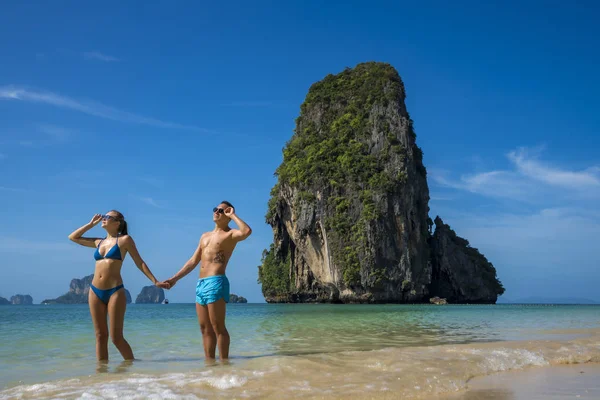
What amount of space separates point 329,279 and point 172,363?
4394cm

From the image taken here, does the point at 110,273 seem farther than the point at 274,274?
No

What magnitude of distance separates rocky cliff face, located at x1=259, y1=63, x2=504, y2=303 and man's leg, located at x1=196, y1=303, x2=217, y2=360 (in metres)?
41.2

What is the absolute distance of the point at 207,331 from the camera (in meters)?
5.62

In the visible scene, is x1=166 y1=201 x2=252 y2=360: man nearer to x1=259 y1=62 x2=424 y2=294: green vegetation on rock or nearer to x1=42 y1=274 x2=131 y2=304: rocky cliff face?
x1=259 y1=62 x2=424 y2=294: green vegetation on rock

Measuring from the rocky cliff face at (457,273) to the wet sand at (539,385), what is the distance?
175 feet

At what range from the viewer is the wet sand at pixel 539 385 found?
383 centimetres

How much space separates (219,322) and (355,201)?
44.3 m

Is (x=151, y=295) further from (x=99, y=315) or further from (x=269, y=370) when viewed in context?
(x=269, y=370)

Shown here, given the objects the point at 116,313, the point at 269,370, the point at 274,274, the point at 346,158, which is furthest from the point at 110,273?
the point at 274,274

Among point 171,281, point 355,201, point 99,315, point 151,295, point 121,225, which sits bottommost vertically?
point 151,295

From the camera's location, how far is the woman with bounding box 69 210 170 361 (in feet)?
17.8

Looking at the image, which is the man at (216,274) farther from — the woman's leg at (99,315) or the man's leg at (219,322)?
the woman's leg at (99,315)

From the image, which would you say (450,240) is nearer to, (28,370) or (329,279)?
(329,279)

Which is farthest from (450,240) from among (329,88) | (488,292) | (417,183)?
(329,88)
